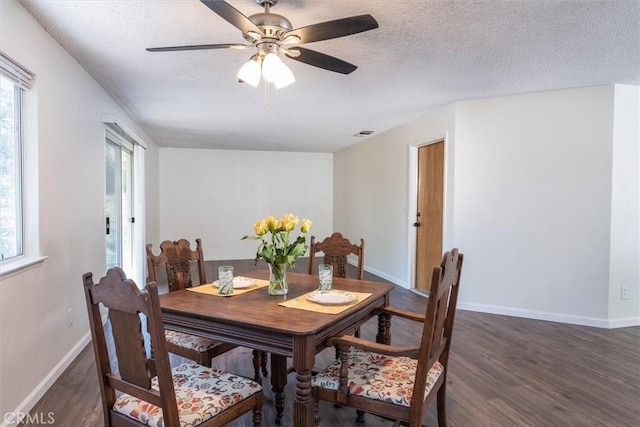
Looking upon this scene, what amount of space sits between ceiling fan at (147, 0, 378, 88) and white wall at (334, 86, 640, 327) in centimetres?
240

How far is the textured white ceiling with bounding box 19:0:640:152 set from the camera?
6.90 ft

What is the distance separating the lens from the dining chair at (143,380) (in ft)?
3.91

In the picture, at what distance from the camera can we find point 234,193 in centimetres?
766

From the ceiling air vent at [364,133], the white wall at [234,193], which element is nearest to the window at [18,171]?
the ceiling air vent at [364,133]

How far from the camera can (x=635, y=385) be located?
95.9 inches

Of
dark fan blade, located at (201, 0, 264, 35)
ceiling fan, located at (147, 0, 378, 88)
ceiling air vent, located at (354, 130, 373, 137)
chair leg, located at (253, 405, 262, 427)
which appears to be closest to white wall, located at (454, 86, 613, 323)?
ceiling air vent, located at (354, 130, 373, 137)

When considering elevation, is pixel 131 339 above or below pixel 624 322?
above

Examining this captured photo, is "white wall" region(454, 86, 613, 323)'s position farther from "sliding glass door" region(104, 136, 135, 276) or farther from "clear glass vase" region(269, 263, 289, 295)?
"sliding glass door" region(104, 136, 135, 276)

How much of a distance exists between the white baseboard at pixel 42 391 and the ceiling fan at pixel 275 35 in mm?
2065

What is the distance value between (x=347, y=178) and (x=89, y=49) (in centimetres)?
519

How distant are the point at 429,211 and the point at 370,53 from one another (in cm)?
256

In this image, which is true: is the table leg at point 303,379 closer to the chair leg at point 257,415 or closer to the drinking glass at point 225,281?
the chair leg at point 257,415

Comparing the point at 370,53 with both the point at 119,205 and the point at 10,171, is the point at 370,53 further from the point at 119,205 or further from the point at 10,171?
the point at 119,205
